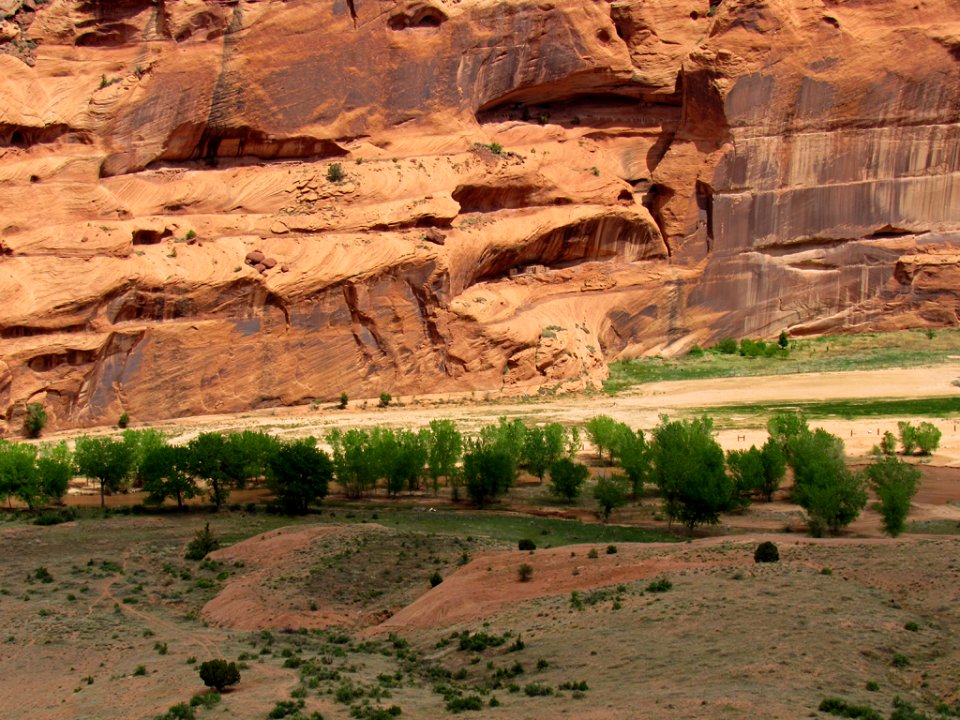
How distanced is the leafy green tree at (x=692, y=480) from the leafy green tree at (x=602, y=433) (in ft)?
15.7

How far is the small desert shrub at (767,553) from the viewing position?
2750 cm

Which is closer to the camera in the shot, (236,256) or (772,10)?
(236,256)

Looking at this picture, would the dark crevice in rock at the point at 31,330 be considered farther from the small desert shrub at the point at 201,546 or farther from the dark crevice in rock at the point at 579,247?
the dark crevice in rock at the point at 579,247

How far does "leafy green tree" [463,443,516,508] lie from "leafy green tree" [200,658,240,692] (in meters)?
20.7

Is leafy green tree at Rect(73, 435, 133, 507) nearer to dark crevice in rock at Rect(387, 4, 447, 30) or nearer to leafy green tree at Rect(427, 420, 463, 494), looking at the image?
leafy green tree at Rect(427, 420, 463, 494)

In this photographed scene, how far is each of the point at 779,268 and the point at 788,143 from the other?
663cm

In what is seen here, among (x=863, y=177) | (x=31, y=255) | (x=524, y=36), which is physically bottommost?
(x=31, y=255)

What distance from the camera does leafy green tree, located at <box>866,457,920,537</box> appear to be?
115ft

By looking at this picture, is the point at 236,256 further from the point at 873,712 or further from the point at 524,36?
the point at 873,712

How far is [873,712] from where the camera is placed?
1914cm

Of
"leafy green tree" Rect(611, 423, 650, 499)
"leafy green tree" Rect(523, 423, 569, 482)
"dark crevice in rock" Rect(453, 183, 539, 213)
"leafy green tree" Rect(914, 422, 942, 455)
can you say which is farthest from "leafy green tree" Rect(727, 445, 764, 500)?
"dark crevice in rock" Rect(453, 183, 539, 213)

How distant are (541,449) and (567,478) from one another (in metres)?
4.16

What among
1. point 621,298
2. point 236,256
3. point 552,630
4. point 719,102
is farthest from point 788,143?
point 552,630

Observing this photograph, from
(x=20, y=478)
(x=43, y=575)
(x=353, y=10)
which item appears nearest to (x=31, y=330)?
(x=20, y=478)
